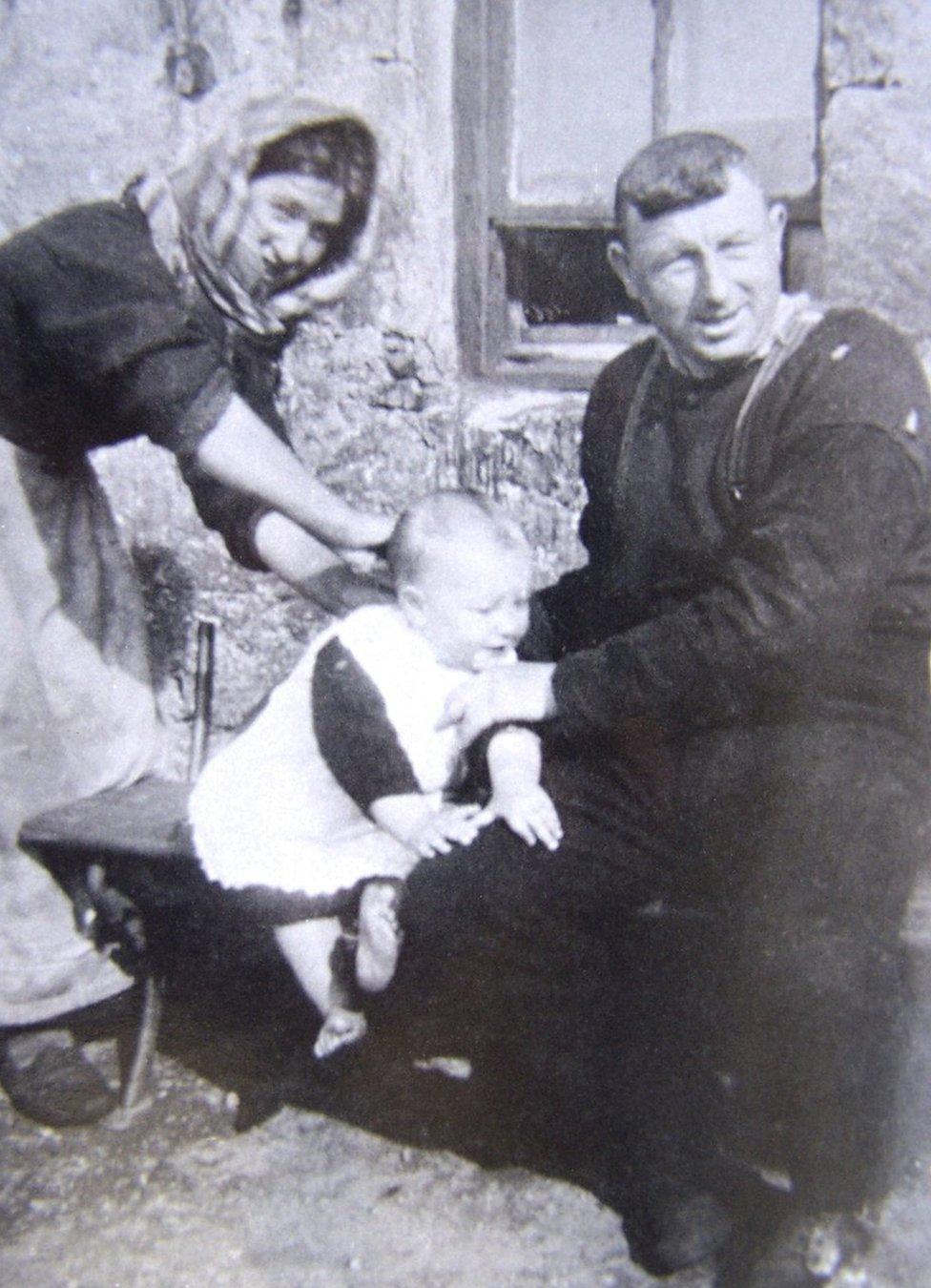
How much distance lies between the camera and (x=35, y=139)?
2.87 metres

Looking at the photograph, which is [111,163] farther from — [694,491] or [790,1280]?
[790,1280]

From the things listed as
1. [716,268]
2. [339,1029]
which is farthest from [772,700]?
[339,1029]

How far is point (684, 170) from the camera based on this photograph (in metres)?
1.75

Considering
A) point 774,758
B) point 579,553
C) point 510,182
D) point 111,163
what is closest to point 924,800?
point 774,758

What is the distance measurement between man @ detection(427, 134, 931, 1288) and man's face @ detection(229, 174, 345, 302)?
66cm

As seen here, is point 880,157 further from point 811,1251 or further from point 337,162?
point 811,1251

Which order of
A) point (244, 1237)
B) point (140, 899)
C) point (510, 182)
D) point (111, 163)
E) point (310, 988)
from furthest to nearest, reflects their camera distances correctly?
point (111, 163) < point (510, 182) < point (140, 899) < point (310, 988) < point (244, 1237)

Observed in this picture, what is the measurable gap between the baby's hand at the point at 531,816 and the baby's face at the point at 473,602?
23 cm

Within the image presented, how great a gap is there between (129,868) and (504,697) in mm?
793

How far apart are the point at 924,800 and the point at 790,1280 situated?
0.70 meters

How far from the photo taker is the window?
2.41 metres

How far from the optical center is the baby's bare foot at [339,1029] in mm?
2029

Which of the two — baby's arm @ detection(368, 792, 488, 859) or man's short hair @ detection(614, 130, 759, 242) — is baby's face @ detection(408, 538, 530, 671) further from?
man's short hair @ detection(614, 130, 759, 242)

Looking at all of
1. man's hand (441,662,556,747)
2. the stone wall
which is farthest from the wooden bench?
the stone wall
